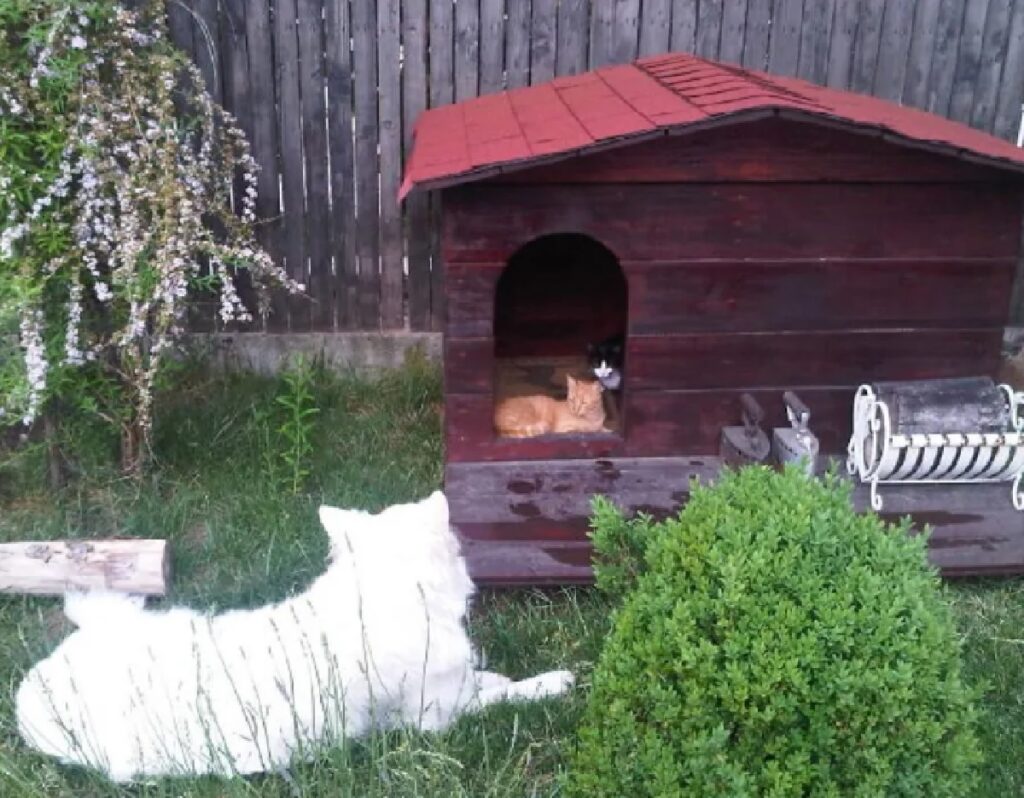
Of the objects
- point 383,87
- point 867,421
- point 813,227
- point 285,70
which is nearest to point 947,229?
point 813,227

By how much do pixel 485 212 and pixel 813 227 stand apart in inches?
40.5

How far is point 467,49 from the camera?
14.7 ft

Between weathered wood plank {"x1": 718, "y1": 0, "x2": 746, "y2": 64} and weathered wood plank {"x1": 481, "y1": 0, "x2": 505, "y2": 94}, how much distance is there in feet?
3.13

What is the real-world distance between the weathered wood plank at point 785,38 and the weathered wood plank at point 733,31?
13 centimetres

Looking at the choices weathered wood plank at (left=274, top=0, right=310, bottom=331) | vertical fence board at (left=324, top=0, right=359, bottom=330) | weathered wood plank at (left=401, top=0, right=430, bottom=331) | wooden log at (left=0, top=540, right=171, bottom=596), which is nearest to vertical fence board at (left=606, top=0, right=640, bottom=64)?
weathered wood plank at (left=401, top=0, right=430, bottom=331)

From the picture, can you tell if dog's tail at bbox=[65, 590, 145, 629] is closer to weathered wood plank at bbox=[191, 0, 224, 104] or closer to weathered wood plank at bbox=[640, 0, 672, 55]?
weathered wood plank at bbox=[191, 0, 224, 104]

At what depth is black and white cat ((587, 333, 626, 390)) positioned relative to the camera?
383cm

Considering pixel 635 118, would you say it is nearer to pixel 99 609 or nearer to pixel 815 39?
pixel 815 39

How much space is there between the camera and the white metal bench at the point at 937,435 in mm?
3209

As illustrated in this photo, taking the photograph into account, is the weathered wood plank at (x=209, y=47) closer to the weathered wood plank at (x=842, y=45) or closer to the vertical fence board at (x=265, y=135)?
the vertical fence board at (x=265, y=135)

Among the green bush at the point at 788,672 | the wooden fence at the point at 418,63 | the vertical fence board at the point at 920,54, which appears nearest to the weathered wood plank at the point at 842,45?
the wooden fence at the point at 418,63

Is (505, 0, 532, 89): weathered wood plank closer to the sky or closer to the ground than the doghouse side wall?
closer to the sky

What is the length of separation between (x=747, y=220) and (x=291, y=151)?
7.17ft

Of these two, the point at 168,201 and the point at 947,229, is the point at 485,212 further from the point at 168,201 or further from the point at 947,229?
the point at 947,229
